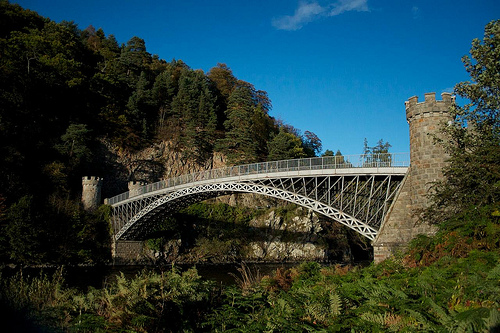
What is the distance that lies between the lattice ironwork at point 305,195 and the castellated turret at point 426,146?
1.37 m

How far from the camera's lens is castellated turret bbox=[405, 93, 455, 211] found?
16.3 metres

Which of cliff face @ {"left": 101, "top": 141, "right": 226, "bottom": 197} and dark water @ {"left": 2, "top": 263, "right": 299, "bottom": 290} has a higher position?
cliff face @ {"left": 101, "top": 141, "right": 226, "bottom": 197}

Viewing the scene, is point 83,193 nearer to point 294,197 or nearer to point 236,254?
point 236,254

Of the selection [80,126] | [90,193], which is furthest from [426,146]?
[80,126]

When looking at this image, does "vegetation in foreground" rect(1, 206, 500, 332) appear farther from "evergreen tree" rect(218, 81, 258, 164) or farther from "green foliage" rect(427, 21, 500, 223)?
"evergreen tree" rect(218, 81, 258, 164)

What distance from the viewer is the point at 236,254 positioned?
4062 centimetres

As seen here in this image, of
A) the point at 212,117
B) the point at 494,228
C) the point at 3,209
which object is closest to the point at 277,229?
the point at 212,117

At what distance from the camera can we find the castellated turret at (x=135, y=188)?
115 ft

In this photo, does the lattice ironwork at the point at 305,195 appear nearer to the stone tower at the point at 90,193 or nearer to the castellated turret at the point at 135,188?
the castellated turret at the point at 135,188

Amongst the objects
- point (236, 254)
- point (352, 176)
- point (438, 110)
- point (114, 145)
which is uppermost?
point (114, 145)

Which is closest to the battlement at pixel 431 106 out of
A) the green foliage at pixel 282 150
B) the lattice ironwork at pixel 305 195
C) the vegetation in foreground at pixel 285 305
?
the lattice ironwork at pixel 305 195

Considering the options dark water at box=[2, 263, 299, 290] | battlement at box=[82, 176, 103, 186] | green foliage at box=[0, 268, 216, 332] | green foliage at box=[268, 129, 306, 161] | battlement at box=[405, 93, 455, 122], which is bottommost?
dark water at box=[2, 263, 299, 290]

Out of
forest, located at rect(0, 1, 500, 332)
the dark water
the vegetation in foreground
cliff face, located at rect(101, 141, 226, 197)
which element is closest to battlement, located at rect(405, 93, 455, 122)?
forest, located at rect(0, 1, 500, 332)

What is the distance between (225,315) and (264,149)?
45762mm
